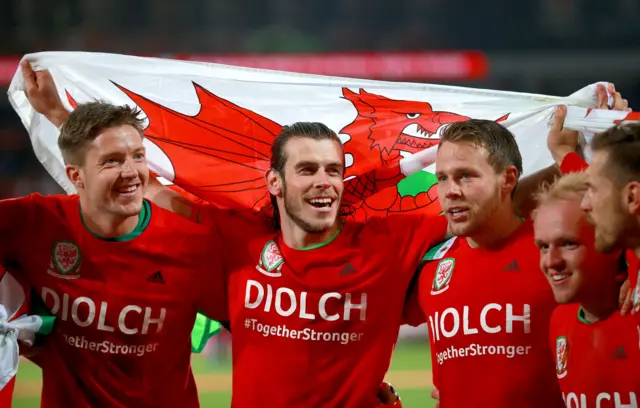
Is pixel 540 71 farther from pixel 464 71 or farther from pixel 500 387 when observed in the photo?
pixel 500 387

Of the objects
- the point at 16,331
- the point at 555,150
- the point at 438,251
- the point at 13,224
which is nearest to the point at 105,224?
the point at 13,224

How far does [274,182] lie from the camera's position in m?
4.33

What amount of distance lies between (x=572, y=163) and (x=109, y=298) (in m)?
2.45

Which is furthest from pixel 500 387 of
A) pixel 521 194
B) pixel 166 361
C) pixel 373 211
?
pixel 166 361

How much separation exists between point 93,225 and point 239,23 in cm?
1466

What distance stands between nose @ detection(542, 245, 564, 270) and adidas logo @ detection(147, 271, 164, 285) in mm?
1968

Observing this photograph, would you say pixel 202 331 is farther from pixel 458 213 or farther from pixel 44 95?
pixel 458 213

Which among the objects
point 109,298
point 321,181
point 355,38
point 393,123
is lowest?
point 109,298

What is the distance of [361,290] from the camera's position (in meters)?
4.07

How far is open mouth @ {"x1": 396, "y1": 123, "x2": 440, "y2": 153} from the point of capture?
4691 millimetres

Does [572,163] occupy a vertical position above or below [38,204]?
above

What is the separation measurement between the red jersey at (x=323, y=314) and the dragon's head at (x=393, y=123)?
2.04 ft

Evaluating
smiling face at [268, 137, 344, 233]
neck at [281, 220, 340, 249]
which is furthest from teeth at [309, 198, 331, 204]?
neck at [281, 220, 340, 249]

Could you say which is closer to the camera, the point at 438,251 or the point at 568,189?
the point at 568,189
